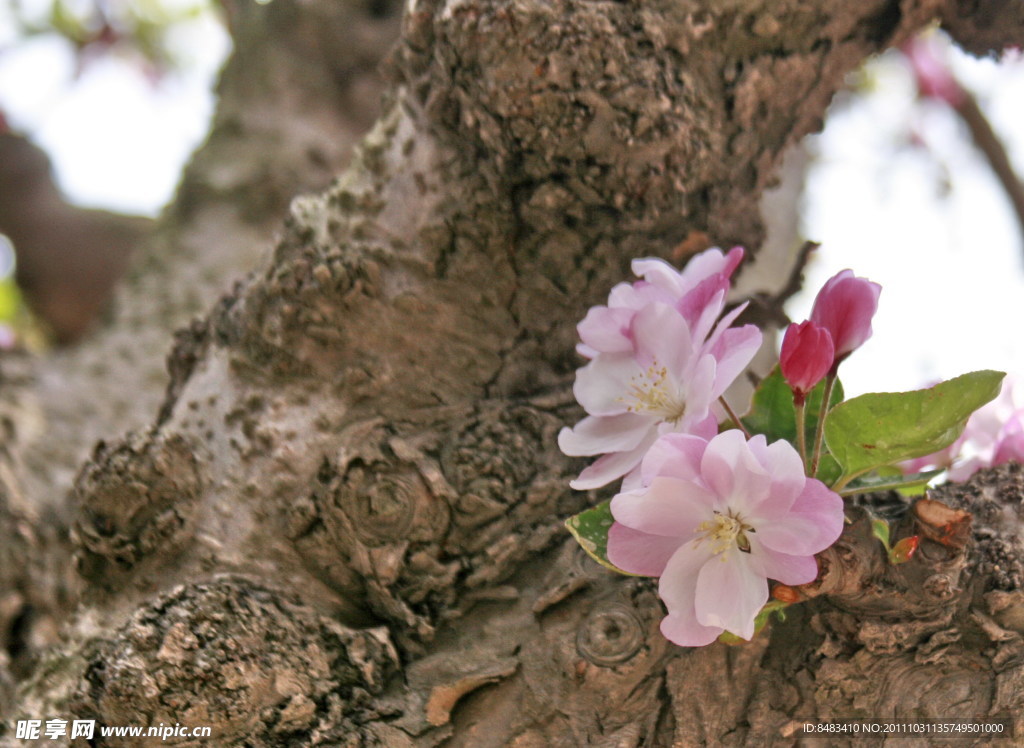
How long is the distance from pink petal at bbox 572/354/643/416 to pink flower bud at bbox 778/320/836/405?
0.13 metres

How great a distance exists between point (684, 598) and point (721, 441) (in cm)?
13

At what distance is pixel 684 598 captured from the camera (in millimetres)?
632

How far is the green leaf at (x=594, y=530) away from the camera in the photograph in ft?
2.18

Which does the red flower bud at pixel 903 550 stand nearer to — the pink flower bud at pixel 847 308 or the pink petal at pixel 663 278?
the pink flower bud at pixel 847 308

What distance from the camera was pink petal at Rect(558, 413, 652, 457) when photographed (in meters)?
0.73

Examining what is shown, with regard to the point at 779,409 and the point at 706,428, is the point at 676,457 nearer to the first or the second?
the point at 706,428

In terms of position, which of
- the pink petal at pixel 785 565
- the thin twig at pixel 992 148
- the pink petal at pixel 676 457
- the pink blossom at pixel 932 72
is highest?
the pink blossom at pixel 932 72

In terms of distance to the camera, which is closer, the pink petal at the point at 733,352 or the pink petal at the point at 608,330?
the pink petal at the point at 733,352

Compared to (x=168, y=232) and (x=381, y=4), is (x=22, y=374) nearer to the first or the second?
(x=168, y=232)

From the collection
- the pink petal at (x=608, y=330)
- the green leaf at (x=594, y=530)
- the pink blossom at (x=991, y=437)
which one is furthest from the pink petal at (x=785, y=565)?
the pink blossom at (x=991, y=437)

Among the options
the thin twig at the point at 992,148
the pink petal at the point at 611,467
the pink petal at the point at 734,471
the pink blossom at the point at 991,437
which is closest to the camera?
the pink petal at the point at 734,471

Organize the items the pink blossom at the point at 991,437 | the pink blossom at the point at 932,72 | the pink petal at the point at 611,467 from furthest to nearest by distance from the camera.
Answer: the pink blossom at the point at 932,72 → the pink blossom at the point at 991,437 → the pink petal at the point at 611,467

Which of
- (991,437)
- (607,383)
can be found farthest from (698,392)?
(991,437)

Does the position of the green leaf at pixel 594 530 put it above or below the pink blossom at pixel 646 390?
below
